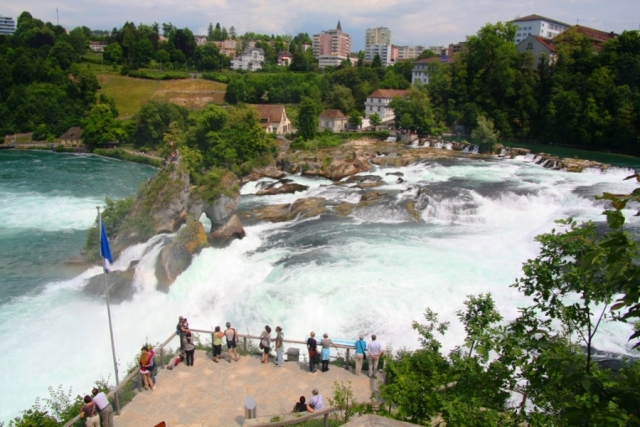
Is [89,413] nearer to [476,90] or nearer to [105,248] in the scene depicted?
[105,248]

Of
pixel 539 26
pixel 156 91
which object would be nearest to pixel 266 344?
pixel 156 91

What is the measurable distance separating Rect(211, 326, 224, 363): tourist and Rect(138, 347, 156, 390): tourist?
78.4 inches

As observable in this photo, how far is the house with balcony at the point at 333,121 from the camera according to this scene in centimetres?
7175

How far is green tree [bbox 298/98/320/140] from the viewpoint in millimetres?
61531

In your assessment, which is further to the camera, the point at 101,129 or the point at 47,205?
the point at 101,129

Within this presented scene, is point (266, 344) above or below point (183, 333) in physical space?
below

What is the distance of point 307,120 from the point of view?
62.0 metres

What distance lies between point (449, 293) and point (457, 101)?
63.1m

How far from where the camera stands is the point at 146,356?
1236cm

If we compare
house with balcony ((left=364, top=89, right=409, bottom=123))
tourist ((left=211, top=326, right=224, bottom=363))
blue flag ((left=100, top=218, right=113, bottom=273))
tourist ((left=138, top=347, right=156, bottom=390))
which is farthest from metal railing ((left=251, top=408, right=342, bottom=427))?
house with balcony ((left=364, top=89, right=409, bottom=123))

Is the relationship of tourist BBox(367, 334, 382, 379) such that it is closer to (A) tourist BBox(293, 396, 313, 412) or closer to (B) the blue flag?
(A) tourist BBox(293, 396, 313, 412)

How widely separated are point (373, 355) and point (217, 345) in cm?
454

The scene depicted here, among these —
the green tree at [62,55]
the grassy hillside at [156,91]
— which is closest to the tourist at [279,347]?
the grassy hillside at [156,91]

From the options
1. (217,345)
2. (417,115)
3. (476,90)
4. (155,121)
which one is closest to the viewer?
(217,345)
